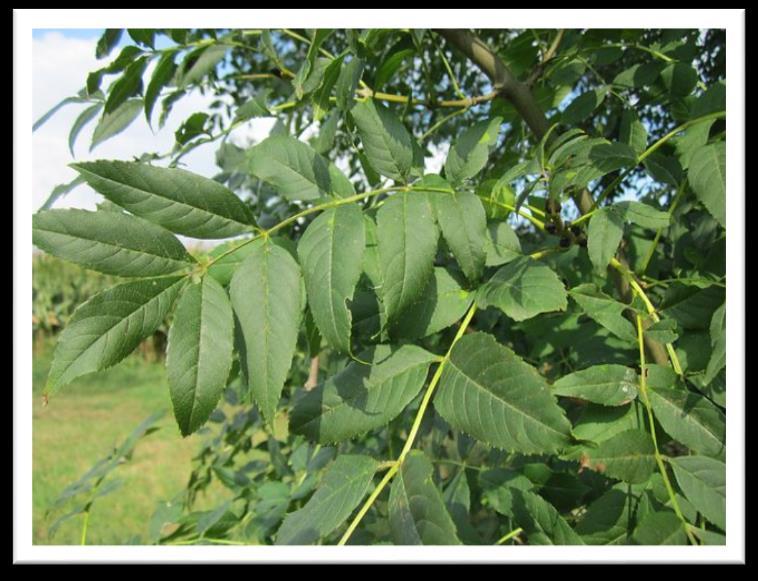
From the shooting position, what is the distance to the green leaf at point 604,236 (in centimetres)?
78

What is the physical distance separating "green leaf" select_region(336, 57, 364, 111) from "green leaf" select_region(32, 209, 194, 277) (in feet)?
0.87

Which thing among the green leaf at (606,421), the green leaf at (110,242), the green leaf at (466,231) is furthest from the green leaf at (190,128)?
the green leaf at (606,421)

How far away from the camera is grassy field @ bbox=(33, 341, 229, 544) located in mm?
3539

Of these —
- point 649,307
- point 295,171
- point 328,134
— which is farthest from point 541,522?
point 328,134

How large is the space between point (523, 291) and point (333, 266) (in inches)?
9.9

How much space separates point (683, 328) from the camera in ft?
2.92

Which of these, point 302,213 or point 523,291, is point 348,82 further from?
point 523,291

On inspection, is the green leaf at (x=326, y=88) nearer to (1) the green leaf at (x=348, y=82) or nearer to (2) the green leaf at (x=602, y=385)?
(1) the green leaf at (x=348, y=82)

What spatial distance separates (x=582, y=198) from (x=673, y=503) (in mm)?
496

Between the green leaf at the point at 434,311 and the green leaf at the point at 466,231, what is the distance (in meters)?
0.09

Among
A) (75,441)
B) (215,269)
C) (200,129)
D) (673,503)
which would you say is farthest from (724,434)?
(75,441)

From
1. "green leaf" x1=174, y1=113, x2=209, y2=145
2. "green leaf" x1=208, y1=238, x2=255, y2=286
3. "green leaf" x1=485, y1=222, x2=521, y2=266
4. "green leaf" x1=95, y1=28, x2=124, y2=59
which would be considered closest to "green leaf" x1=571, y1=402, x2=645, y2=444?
"green leaf" x1=485, y1=222, x2=521, y2=266

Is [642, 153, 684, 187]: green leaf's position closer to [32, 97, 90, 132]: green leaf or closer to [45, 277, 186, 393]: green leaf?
[45, 277, 186, 393]: green leaf

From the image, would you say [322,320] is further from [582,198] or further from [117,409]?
[117,409]
